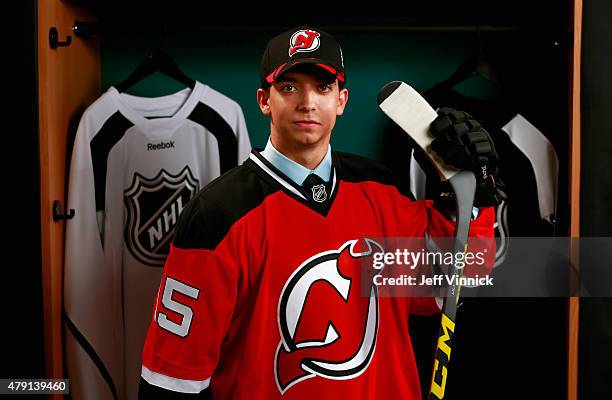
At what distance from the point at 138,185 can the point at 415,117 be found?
73 cm

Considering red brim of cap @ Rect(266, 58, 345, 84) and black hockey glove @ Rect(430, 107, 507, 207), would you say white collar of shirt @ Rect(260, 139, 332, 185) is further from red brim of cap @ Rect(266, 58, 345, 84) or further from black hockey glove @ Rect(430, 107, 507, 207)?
black hockey glove @ Rect(430, 107, 507, 207)

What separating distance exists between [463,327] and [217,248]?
2.43 ft

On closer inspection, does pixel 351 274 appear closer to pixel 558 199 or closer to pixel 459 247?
pixel 459 247

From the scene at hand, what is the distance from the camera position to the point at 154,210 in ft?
4.67

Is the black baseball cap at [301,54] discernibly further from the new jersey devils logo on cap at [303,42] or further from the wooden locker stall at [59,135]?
the wooden locker stall at [59,135]

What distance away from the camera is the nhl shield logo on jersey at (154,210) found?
1.42 metres

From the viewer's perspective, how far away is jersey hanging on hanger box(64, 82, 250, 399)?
4.60ft

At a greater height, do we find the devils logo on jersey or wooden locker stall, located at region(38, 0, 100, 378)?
wooden locker stall, located at region(38, 0, 100, 378)

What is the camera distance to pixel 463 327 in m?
1.45

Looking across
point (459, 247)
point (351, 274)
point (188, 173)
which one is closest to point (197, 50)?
point (188, 173)

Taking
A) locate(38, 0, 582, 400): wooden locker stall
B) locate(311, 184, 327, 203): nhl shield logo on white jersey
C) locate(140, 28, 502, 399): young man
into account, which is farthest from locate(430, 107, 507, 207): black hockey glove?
locate(38, 0, 582, 400): wooden locker stall

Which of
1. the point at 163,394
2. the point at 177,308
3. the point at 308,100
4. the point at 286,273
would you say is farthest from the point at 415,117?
the point at 163,394

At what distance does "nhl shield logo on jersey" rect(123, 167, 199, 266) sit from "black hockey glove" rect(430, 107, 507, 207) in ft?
2.19

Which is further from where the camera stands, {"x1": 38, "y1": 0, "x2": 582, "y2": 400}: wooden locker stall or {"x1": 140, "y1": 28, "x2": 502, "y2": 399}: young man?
{"x1": 38, "y1": 0, "x2": 582, "y2": 400}: wooden locker stall
